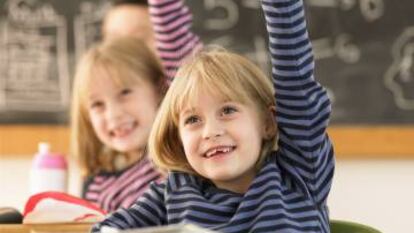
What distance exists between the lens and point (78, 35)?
2350 mm

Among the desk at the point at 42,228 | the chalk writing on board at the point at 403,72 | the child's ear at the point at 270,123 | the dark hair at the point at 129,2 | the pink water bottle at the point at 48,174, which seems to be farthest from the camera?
the chalk writing on board at the point at 403,72

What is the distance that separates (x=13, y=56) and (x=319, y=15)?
3.12 ft

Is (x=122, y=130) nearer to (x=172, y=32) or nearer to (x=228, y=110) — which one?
(x=172, y=32)

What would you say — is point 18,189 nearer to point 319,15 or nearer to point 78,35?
point 78,35

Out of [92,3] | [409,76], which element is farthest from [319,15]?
[92,3]

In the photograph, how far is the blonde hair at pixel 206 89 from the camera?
1093 millimetres

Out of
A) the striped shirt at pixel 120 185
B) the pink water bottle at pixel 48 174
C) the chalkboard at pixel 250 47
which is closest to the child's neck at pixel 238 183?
the striped shirt at pixel 120 185

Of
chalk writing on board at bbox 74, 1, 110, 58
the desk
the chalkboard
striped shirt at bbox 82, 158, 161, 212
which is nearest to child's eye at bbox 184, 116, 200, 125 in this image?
the desk

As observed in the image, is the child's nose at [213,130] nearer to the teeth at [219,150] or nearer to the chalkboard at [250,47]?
the teeth at [219,150]

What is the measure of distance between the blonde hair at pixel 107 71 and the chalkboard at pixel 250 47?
581 millimetres

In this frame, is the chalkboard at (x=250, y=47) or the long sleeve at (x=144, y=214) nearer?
the long sleeve at (x=144, y=214)

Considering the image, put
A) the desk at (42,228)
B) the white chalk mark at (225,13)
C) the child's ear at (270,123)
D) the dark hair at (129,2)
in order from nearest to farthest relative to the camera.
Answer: the desk at (42,228)
the child's ear at (270,123)
the dark hair at (129,2)
the white chalk mark at (225,13)

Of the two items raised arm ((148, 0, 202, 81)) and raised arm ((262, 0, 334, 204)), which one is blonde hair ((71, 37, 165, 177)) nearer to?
raised arm ((148, 0, 202, 81))

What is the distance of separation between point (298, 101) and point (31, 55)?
4.84 ft
